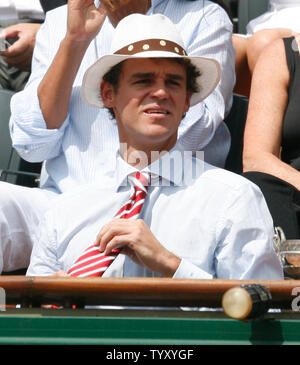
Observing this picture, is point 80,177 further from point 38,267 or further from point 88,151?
point 38,267

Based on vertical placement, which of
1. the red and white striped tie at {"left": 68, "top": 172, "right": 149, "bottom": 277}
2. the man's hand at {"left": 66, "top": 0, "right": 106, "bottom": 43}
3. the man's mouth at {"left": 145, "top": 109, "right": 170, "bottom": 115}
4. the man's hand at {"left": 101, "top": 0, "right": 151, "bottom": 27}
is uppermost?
the man's hand at {"left": 101, "top": 0, "right": 151, "bottom": 27}

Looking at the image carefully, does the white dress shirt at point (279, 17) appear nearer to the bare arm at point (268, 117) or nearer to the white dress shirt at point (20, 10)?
the bare arm at point (268, 117)

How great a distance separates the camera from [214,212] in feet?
7.45

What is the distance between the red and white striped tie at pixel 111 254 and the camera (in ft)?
7.07

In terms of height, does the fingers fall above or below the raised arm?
below

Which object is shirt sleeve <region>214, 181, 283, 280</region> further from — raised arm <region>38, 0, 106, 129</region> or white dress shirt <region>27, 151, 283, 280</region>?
raised arm <region>38, 0, 106, 129</region>

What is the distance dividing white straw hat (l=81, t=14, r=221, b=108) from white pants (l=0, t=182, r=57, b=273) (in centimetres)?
38

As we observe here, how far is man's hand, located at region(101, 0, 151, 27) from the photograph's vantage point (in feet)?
9.75

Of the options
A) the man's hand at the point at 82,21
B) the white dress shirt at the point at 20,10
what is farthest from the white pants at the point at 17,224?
the white dress shirt at the point at 20,10

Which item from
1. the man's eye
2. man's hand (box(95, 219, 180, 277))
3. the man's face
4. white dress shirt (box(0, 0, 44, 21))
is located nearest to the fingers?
man's hand (box(95, 219, 180, 277))

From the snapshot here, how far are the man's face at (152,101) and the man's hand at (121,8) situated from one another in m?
0.53
